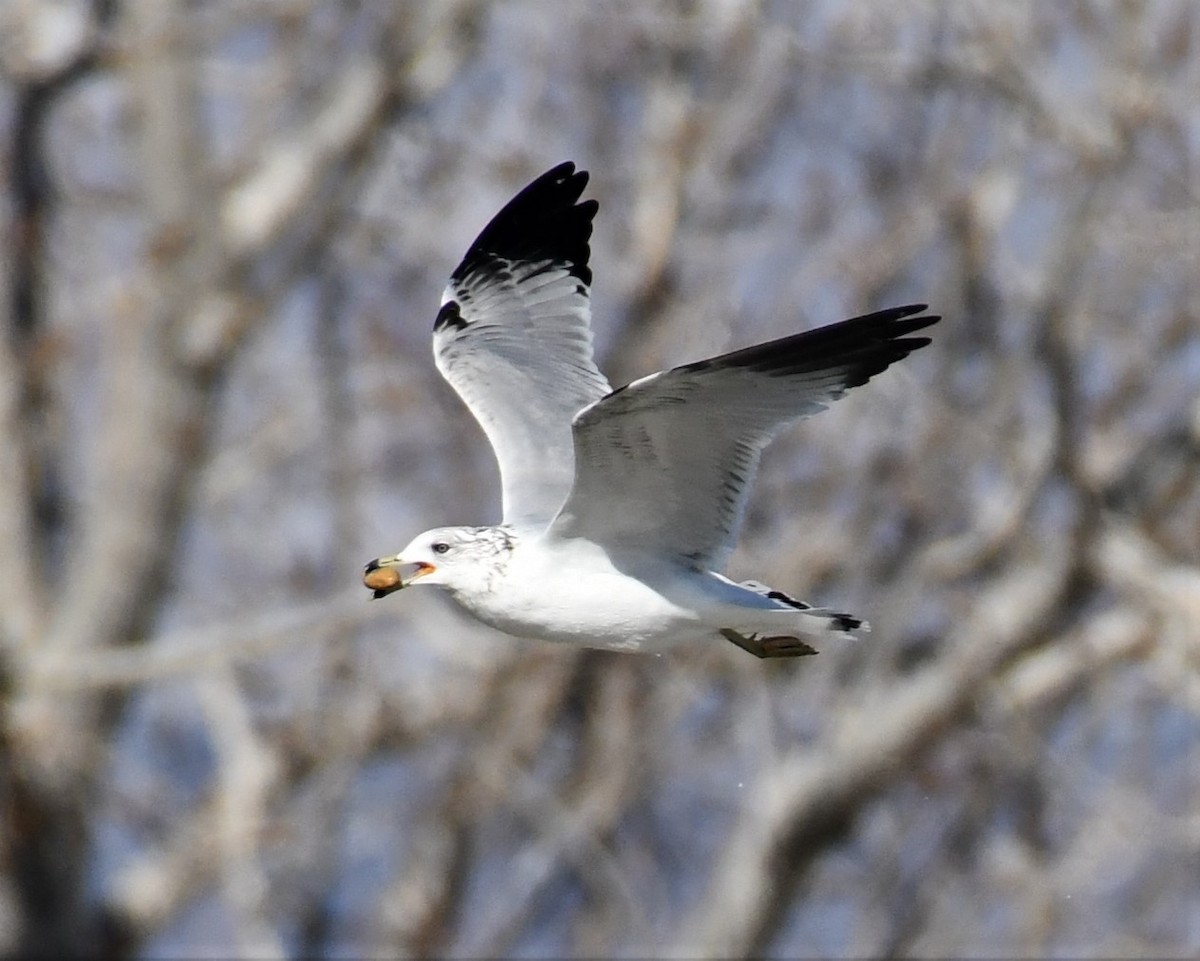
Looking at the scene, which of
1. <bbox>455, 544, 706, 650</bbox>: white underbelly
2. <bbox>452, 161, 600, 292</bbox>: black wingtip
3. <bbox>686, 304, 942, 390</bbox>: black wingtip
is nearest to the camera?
<bbox>686, 304, 942, 390</bbox>: black wingtip

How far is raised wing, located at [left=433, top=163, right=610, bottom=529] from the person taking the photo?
177 inches

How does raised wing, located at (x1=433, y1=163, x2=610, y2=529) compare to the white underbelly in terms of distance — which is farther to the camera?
raised wing, located at (x1=433, y1=163, x2=610, y2=529)

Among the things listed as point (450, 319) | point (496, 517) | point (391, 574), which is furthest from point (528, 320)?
point (496, 517)

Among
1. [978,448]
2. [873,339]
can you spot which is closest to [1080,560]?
[978,448]

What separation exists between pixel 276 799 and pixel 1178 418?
4.60 m

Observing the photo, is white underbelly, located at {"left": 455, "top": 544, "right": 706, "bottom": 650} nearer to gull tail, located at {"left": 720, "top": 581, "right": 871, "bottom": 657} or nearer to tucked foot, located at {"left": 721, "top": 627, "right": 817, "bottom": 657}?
gull tail, located at {"left": 720, "top": 581, "right": 871, "bottom": 657}

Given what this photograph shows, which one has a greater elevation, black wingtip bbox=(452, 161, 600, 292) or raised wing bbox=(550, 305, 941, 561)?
black wingtip bbox=(452, 161, 600, 292)

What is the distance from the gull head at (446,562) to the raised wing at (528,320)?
0.45 metres

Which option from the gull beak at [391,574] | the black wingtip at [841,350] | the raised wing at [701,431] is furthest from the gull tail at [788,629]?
the gull beak at [391,574]

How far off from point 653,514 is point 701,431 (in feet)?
Answer: 0.62

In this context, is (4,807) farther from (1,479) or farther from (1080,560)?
(1080,560)

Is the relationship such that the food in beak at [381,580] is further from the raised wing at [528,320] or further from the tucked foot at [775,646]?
the tucked foot at [775,646]

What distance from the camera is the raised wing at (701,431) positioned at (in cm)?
357

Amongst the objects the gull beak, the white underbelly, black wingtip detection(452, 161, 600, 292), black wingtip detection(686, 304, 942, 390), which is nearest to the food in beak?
the gull beak
